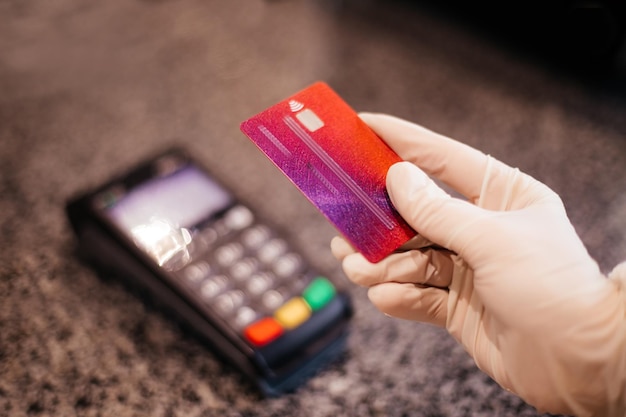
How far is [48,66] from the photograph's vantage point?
2.37ft

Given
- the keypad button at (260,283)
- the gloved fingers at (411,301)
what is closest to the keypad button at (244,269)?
the keypad button at (260,283)

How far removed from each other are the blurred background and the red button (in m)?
0.03

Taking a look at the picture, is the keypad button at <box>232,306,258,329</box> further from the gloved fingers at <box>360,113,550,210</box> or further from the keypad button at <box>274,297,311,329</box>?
the gloved fingers at <box>360,113,550,210</box>

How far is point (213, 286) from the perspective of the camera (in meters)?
0.48

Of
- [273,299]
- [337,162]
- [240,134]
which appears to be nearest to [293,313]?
[273,299]

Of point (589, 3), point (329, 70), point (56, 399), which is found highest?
point (589, 3)

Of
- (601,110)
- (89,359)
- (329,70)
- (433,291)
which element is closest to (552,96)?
(601,110)

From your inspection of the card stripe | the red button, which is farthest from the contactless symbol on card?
the red button

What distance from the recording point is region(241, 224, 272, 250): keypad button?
0.51 meters

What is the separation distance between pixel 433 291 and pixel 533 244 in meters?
0.08

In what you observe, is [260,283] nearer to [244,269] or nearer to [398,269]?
[244,269]

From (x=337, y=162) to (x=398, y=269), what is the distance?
8 cm

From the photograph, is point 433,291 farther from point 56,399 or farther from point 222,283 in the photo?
point 56,399

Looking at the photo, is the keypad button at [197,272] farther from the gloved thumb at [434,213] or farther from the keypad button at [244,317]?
the gloved thumb at [434,213]
